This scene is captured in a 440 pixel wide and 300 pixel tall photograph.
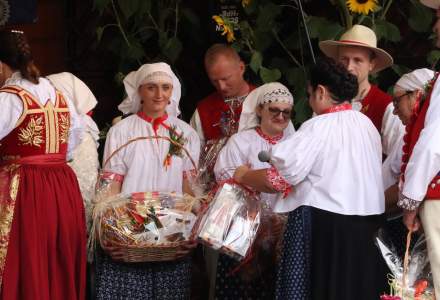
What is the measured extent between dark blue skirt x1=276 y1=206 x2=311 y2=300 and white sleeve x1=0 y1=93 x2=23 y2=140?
5.07 feet

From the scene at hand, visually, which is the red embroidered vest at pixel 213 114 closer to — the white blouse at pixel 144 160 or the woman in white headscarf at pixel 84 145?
the white blouse at pixel 144 160

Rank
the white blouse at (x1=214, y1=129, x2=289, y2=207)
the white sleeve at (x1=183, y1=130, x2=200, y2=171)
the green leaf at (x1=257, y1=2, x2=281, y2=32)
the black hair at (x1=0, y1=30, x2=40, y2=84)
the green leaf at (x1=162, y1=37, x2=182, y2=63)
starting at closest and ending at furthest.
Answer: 1. the black hair at (x1=0, y1=30, x2=40, y2=84)
2. the white blouse at (x1=214, y1=129, x2=289, y2=207)
3. the white sleeve at (x1=183, y1=130, x2=200, y2=171)
4. the green leaf at (x1=257, y1=2, x2=281, y2=32)
5. the green leaf at (x1=162, y1=37, x2=182, y2=63)

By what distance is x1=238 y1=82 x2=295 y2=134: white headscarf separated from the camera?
5250mm

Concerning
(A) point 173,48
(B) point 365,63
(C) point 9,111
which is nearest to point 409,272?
(B) point 365,63

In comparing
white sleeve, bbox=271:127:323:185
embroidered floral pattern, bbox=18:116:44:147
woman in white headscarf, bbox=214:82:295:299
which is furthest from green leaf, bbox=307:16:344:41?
embroidered floral pattern, bbox=18:116:44:147

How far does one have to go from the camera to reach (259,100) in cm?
533

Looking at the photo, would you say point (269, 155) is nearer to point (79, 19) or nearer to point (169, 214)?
point (169, 214)

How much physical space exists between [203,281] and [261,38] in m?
2.02

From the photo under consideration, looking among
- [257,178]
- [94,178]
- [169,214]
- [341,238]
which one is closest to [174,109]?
[94,178]

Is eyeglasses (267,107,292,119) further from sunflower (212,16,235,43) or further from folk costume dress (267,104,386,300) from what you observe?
sunflower (212,16,235,43)

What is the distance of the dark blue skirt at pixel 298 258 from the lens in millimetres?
4355

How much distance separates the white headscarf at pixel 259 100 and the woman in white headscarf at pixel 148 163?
36 cm

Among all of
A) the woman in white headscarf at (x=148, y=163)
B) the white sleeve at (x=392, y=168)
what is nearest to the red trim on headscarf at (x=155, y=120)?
the woman in white headscarf at (x=148, y=163)

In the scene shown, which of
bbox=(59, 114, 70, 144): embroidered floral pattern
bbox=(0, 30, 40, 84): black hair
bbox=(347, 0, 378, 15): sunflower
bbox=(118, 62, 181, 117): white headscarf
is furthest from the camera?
bbox=(347, 0, 378, 15): sunflower
